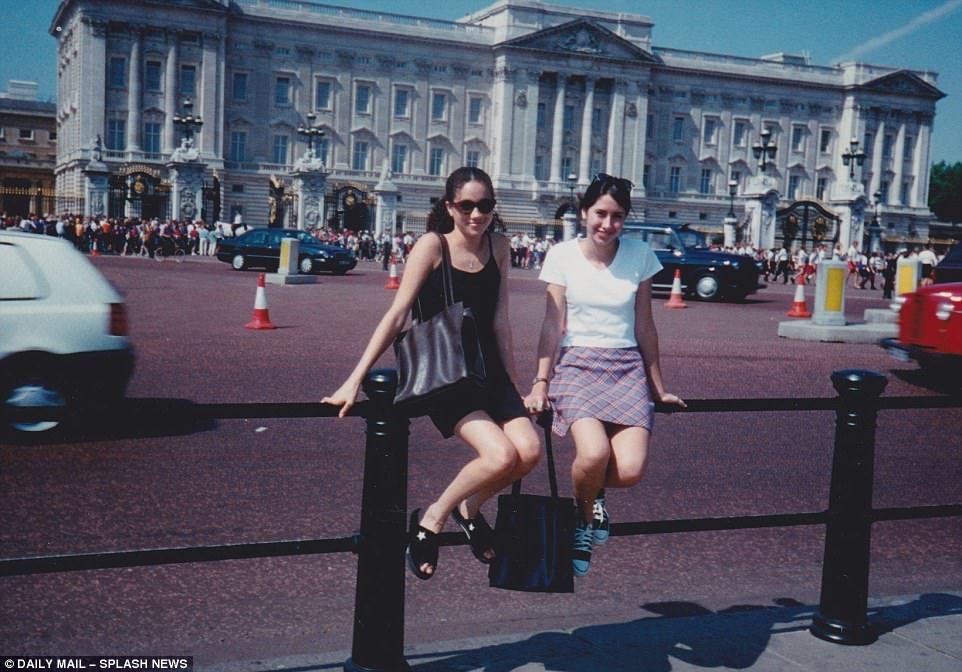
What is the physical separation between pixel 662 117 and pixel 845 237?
1357 inches

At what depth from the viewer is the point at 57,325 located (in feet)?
24.0

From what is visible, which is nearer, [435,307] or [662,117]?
[435,307]

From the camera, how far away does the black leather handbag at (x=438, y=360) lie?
3.24 meters

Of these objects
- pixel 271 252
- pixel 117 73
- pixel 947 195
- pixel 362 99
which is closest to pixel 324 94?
pixel 362 99

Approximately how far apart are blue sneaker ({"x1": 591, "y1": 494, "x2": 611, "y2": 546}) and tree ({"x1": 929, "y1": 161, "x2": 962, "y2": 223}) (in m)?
128

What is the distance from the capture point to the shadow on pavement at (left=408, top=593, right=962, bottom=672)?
11.2 feet

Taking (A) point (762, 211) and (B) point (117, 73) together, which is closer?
(A) point (762, 211)

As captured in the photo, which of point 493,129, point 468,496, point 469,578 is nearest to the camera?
point 468,496

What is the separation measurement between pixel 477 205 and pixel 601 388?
789mm

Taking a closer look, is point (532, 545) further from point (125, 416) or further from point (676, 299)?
point (676, 299)

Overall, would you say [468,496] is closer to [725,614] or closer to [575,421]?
[575,421]

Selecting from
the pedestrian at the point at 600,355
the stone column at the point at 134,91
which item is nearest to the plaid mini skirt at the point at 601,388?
the pedestrian at the point at 600,355

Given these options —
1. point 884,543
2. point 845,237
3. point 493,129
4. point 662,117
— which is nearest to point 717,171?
point 662,117

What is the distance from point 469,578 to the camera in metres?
4.80
